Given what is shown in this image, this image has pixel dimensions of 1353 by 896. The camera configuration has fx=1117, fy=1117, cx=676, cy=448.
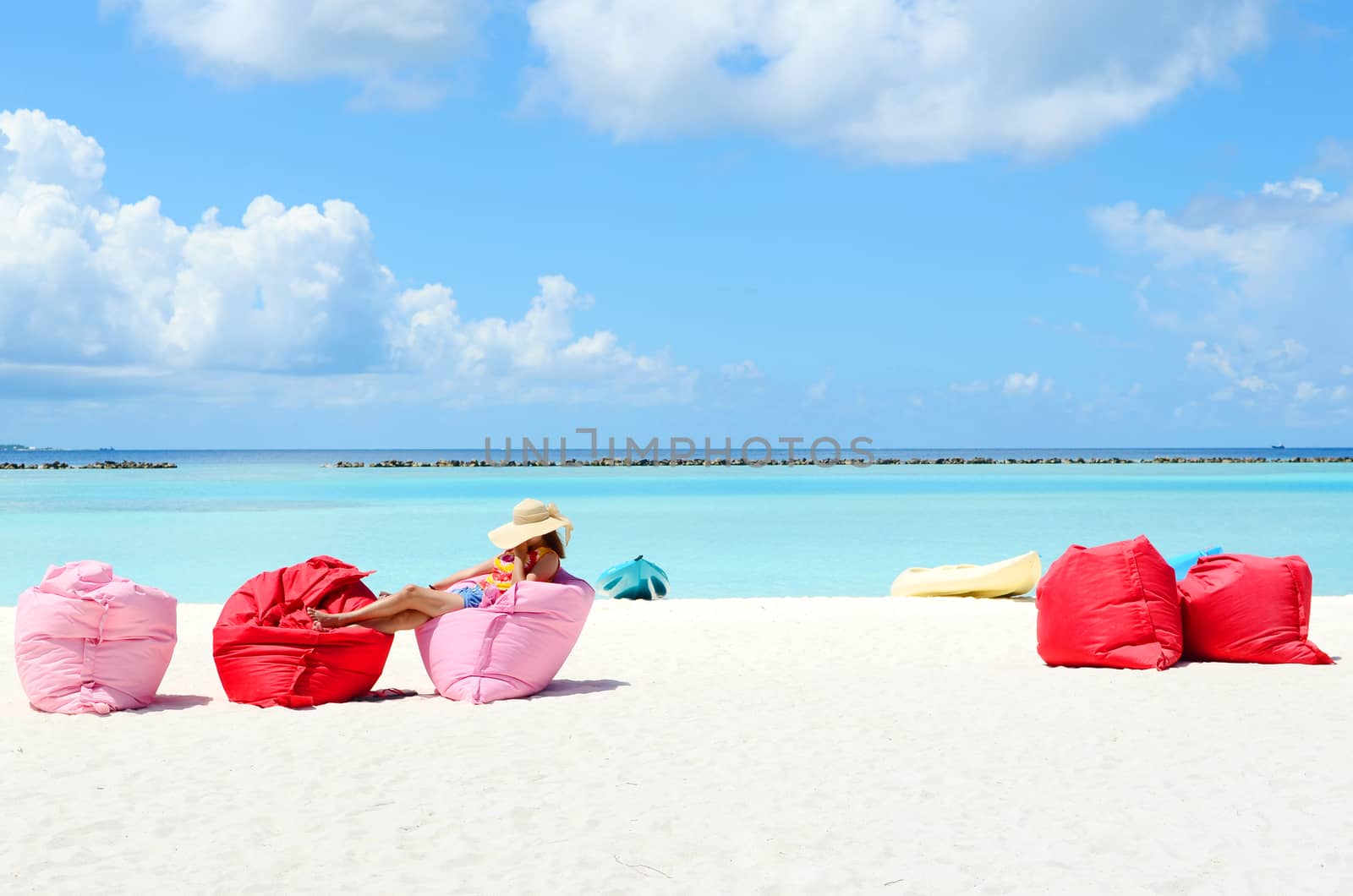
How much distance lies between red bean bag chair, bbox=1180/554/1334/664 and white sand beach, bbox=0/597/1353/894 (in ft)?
0.54

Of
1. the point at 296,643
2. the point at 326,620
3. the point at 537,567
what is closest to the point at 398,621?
the point at 326,620

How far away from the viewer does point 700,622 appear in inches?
423

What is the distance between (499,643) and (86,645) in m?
2.36

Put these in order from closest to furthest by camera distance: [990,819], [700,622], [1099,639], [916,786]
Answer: [990,819], [916,786], [1099,639], [700,622]

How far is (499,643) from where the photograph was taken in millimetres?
6840

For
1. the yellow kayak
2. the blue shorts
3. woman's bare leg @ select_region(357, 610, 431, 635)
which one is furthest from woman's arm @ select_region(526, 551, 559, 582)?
the yellow kayak

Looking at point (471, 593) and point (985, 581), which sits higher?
point (471, 593)

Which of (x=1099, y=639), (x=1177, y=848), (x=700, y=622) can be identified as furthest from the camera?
(x=700, y=622)

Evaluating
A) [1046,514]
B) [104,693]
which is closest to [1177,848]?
[104,693]

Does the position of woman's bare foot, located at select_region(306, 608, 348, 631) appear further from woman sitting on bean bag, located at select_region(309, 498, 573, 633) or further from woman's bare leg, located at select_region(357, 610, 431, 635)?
woman's bare leg, located at select_region(357, 610, 431, 635)

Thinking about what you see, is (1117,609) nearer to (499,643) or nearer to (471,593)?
(499,643)

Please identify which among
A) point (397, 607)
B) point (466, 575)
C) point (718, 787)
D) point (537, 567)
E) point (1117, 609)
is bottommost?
point (718, 787)

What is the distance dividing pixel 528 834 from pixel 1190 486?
51449 millimetres

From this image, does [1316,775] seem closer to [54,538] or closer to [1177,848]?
[1177,848]
